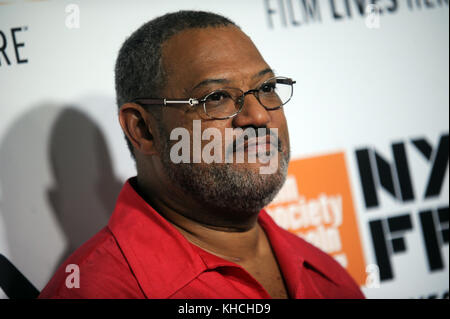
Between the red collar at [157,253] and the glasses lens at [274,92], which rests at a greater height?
the glasses lens at [274,92]

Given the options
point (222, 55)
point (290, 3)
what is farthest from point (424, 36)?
A: point (222, 55)

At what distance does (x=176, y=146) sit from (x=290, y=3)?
0.85 m

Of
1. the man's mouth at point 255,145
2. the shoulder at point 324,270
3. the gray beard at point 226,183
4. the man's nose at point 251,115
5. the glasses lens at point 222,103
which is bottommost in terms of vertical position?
the shoulder at point 324,270

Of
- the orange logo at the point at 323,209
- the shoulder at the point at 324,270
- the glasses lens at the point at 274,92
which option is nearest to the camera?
the glasses lens at the point at 274,92

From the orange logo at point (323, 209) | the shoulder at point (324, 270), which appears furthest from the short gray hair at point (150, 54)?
the orange logo at point (323, 209)

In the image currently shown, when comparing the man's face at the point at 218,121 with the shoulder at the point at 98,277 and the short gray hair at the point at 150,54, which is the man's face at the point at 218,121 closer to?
the short gray hair at the point at 150,54

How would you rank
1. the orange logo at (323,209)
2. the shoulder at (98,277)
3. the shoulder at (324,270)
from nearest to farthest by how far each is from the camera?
the shoulder at (98,277)
the shoulder at (324,270)
the orange logo at (323,209)

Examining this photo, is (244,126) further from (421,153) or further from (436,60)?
(436,60)

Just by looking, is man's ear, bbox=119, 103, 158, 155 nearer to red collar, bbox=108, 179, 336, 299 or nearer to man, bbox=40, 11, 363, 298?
man, bbox=40, 11, 363, 298

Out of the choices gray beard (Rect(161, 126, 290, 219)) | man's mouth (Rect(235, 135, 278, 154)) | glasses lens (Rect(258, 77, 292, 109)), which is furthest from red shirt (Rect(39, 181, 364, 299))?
glasses lens (Rect(258, 77, 292, 109))

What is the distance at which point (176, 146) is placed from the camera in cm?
102

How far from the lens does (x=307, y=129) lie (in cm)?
157

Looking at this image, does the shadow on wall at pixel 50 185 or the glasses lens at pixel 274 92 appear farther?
the shadow on wall at pixel 50 185

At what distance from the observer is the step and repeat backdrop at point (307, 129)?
1324 millimetres
